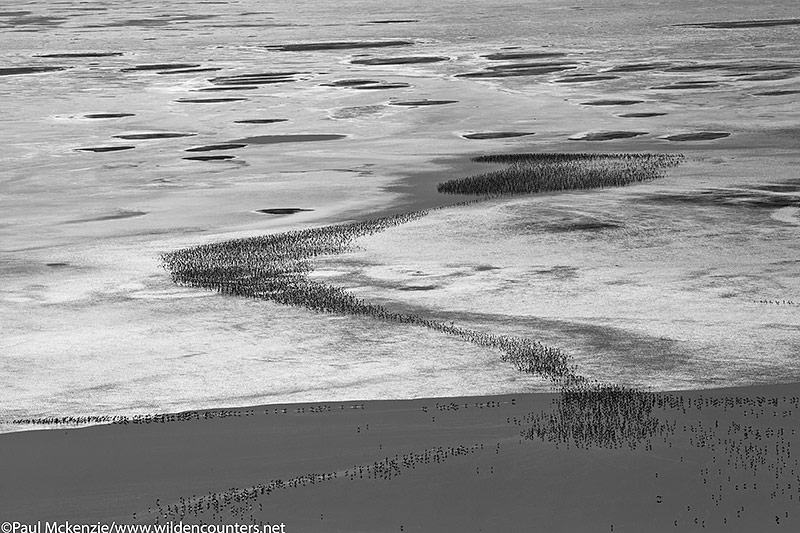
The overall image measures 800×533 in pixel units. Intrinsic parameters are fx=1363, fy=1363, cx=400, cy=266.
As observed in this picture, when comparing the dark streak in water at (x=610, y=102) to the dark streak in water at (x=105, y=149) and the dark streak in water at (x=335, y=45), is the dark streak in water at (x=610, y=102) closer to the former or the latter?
the dark streak in water at (x=105, y=149)

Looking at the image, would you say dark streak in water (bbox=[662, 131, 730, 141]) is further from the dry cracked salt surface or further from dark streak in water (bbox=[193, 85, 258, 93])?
dark streak in water (bbox=[193, 85, 258, 93])

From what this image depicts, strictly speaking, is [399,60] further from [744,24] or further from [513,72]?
[744,24]

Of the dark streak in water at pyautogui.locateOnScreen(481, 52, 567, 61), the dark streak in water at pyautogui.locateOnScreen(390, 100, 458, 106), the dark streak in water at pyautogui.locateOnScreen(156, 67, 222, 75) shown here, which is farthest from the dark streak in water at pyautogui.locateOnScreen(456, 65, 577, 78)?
the dark streak in water at pyautogui.locateOnScreen(156, 67, 222, 75)

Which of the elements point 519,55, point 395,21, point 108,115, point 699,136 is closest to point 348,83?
point 108,115

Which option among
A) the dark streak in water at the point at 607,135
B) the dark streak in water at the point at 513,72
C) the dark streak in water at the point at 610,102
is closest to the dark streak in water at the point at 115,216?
the dark streak in water at the point at 607,135

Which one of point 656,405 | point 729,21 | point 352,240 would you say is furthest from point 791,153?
point 729,21

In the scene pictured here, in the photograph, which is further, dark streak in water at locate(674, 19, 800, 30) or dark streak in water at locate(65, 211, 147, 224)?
dark streak in water at locate(674, 19, 800, 30)
